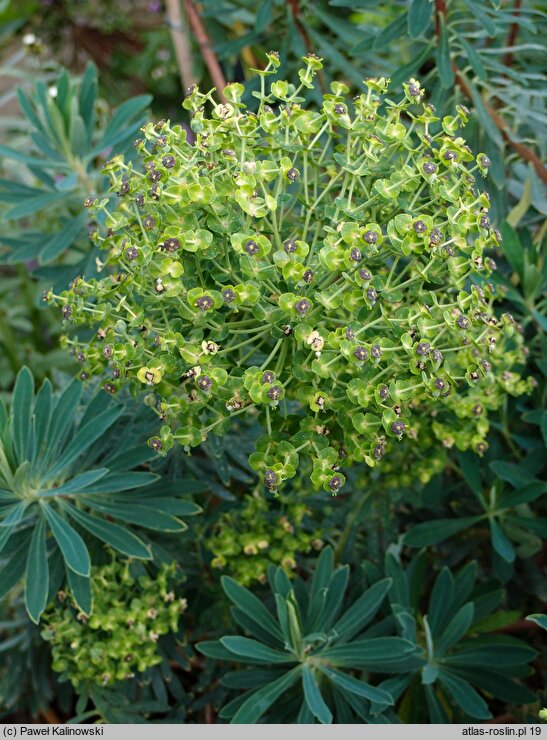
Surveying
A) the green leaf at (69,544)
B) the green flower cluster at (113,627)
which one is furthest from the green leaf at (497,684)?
the green leaf at (69,544)

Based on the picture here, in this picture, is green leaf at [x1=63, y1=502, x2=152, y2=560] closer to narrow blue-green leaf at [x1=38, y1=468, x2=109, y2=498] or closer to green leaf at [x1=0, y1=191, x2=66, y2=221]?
A: narrow blue-green leaf at [x1=38, y1=468, x2=109, y2=498]

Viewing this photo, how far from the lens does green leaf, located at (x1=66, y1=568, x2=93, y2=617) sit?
3.22 feet

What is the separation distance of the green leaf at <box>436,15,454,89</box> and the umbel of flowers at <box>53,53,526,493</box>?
34 cm

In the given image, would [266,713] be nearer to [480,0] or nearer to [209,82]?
[480,0]

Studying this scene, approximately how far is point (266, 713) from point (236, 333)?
23.4 inches

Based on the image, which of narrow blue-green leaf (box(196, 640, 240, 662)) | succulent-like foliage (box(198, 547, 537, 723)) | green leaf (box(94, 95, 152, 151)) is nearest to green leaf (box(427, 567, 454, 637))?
succulent-like foliage (box(198, 547, 537, 723))

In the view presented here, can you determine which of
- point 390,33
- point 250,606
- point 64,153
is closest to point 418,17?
point 390,33

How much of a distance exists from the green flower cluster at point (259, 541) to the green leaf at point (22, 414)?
0.90 feet

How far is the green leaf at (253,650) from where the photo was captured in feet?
3.17

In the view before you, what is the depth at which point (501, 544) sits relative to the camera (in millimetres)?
1104

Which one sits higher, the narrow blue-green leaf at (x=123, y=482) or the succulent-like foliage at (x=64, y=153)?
the succulent-like foliage at (x=64, y=153)

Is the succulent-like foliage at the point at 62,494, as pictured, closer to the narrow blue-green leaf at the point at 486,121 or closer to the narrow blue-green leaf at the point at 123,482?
the narrow blue-green leaf at the point at 123,482

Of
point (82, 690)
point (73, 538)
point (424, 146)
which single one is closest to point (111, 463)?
point (73, 538)

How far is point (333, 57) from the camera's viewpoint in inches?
57.6
